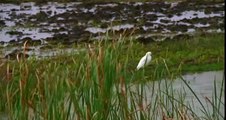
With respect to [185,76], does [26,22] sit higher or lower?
lower

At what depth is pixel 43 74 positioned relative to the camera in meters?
5.26

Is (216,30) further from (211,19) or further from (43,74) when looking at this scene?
(43,74)

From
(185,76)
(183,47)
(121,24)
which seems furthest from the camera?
(121,24)

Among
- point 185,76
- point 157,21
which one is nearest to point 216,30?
point 157,21

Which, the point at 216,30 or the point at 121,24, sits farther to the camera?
the point at 121,24

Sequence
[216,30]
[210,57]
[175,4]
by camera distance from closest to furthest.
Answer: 1. [210,57]
2. [216,30]
3. [175,4]

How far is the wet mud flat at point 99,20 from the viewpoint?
810 inches

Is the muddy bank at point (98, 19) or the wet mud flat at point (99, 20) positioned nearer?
the wet mud flat at point (99, 20)

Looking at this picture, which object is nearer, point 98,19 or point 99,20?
point 99,20

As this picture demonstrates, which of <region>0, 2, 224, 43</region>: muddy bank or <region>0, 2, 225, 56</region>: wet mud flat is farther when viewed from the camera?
<region>0, 2, 224, 43</region>: muddy bank

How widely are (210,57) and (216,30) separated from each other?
7.07 m

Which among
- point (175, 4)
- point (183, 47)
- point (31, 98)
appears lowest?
point (175, 4)

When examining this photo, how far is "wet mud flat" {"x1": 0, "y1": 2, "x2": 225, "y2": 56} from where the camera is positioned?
67.5 feet

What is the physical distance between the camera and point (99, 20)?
26.3 m
